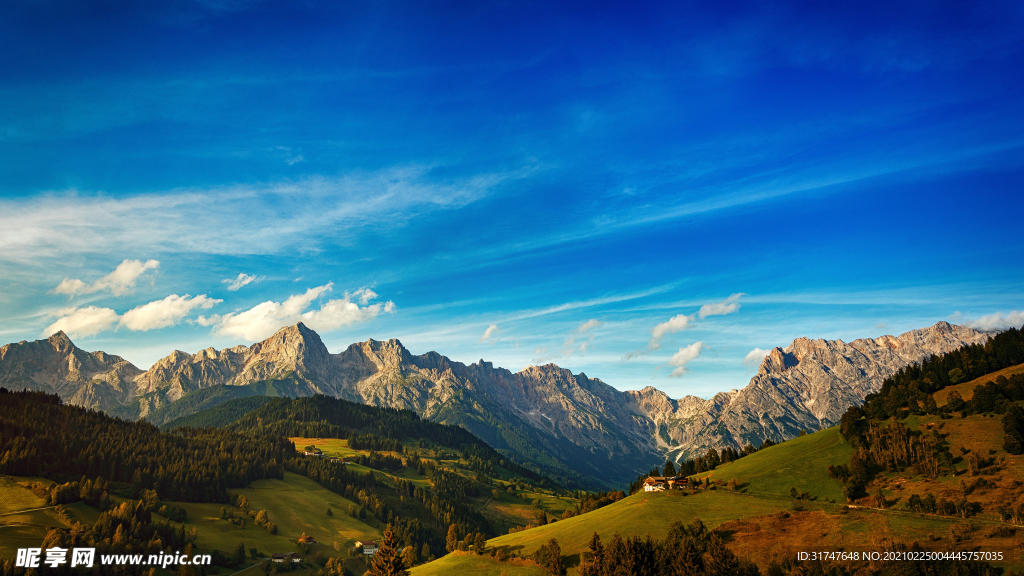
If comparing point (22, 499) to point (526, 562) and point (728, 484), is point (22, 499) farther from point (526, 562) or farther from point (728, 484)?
point (728, 484)

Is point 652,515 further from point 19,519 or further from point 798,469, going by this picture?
point 19,519

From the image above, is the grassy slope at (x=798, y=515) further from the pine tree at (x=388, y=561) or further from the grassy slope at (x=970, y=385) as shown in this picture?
the pine tree at (x=388, y=561)

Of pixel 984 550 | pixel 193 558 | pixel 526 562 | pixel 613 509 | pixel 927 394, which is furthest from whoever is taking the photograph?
pixel 193 558

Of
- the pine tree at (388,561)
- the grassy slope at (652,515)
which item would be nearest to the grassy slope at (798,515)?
the grassy slope at (652,515)

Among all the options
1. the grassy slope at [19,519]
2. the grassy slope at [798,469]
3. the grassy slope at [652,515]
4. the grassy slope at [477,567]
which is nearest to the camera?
the grassy slope at [477,567]

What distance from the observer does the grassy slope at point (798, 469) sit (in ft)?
404

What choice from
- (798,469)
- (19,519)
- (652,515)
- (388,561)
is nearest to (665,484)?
(652,515)

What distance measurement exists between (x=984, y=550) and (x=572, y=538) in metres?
71.5

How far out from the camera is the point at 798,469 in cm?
13312

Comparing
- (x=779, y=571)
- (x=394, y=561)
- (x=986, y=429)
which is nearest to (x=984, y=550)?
(x=779, y=571)

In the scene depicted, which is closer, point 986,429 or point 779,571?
point 779,571

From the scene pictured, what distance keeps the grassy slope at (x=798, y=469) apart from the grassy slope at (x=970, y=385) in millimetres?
26268

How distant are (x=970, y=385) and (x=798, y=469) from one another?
180 ft

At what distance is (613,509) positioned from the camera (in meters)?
135
